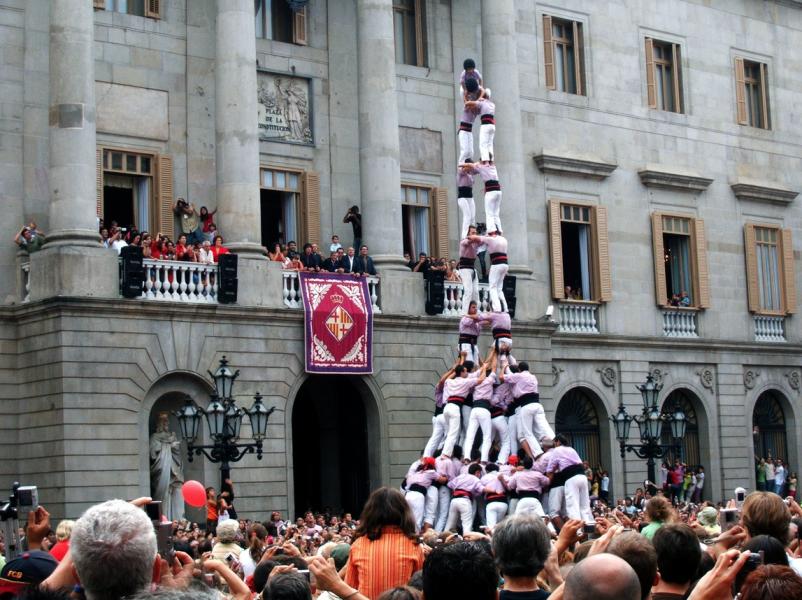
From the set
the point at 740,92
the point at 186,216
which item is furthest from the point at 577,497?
the point at 740,92

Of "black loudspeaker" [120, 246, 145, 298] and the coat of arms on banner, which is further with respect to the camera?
the coat of arms on banner

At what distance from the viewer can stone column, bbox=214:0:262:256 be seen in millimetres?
33375

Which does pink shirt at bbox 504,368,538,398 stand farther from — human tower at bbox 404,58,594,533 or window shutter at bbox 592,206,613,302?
window shutter at bbox 592,206,613,302

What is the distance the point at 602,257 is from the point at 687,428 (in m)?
6.16

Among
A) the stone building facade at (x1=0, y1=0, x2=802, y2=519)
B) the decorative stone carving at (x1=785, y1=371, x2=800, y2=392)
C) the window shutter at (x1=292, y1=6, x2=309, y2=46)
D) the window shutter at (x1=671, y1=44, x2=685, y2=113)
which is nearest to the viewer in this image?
the stone building facade at (x1=0, y1=0, x2=802, y2=519)

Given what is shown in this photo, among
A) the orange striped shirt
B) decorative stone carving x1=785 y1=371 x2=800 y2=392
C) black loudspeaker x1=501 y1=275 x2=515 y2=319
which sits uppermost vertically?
black loudspeaker x1=501 y1=275 x2=515 y2=319

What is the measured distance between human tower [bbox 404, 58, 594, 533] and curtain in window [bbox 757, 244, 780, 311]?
19371mm

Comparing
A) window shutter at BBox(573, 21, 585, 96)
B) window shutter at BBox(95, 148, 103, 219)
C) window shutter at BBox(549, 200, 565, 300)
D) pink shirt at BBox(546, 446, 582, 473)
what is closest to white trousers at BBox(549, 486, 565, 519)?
pink shirt at BBox(546, 446, 582, 473)

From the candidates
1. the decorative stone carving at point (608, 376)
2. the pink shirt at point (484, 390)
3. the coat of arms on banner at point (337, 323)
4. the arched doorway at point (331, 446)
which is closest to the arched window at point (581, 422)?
the decorative stone carving at point (608, 376)

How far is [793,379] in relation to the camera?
4725 centimetres

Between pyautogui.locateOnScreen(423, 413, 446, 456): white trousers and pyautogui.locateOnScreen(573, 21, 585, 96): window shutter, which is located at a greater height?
pyautogui.locateOnScreen(573, 21, 585, 96): window shutter

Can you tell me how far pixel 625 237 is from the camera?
4350 centimetres

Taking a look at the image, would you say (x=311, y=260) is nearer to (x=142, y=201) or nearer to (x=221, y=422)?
(x=142, y=201)

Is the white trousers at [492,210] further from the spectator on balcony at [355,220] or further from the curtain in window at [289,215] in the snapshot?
the curtain in window at [289,215]
